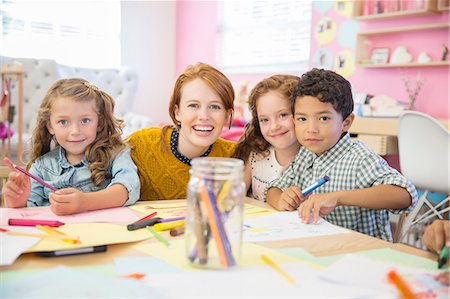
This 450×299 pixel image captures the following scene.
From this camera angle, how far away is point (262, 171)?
4.52ft

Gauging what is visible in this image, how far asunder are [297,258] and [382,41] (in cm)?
337

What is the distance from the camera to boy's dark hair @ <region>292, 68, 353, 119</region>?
1.13 metres

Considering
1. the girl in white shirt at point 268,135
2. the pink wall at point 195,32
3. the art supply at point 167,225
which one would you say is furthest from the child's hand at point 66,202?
the pink wall at point 195,32

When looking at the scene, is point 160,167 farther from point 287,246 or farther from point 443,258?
point 443,258

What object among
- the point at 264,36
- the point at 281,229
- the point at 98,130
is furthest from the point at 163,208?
the point at 264,36

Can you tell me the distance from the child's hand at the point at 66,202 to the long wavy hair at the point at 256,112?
0.59 m

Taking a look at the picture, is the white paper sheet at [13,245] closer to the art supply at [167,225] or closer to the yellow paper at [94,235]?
the yellow paper at [94,235]

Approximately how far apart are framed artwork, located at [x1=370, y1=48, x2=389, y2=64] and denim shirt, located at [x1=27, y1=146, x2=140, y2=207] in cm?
286

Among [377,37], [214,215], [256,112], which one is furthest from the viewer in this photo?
[377,37]

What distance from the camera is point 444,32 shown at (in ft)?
10.9

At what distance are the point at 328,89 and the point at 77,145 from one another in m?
0.65

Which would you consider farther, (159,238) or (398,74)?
(398,74)

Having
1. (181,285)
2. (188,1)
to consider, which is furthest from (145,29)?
(181,285)

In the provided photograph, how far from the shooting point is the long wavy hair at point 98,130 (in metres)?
1.22
